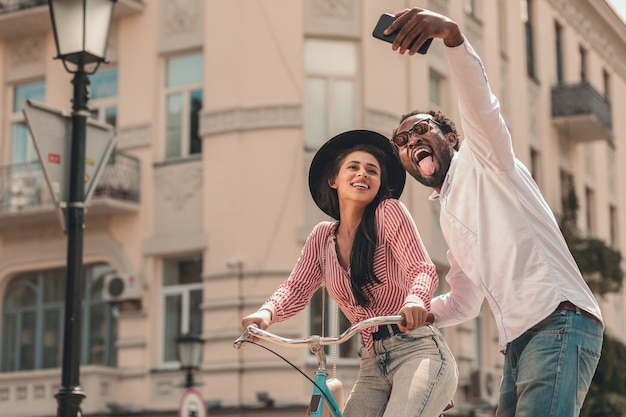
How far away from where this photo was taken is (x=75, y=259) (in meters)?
8.90

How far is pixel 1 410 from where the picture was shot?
2212 centimetres

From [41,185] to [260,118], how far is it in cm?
460

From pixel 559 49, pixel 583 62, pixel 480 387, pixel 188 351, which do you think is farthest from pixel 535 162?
pixel 188 351

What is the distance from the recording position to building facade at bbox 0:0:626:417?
21.2 metres

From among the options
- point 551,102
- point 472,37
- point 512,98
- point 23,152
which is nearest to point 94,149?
point 23,152

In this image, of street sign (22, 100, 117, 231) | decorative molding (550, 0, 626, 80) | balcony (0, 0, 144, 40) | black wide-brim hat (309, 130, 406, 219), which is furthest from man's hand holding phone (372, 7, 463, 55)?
decorative molding (550, 0, 626, 80)

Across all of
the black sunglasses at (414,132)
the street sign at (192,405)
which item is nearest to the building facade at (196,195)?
the street sign at (192,405)

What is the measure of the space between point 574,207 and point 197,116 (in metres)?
10.8

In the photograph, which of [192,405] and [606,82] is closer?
[192,405]

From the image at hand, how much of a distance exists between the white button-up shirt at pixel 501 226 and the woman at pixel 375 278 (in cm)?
35

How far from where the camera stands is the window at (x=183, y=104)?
22366mm

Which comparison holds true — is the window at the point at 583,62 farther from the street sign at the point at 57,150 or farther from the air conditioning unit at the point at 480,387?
the street sign at the point at 57,150

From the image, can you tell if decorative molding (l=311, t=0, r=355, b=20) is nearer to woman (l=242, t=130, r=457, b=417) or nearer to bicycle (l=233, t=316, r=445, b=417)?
woman (l=242, t=130, r=457, b=417)

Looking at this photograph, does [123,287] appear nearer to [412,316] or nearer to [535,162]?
[535,162]
